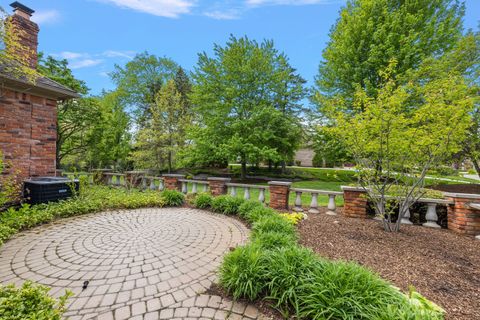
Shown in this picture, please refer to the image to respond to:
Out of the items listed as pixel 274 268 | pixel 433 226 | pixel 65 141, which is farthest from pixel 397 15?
pixel 65 141

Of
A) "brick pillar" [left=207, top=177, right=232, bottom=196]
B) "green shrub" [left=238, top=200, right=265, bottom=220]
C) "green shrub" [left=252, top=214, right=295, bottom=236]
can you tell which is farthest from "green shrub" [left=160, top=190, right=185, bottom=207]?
"green shrub" [left=252, top=214, right=295, bottom=236]

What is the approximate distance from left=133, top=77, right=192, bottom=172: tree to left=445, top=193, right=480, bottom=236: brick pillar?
1095 cm

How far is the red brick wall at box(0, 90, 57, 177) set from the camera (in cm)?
504

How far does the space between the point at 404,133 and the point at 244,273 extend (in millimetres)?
3762

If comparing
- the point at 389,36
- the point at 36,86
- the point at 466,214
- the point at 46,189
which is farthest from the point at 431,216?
the point at 36,86

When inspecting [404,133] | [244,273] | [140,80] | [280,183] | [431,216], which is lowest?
[244,273]

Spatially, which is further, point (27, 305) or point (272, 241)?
point (272, 241)

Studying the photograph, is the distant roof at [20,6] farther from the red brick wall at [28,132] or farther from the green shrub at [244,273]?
the green shrub at [244,273]

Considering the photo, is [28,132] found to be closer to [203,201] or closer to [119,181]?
[119,181]

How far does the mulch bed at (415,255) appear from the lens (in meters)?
2.15

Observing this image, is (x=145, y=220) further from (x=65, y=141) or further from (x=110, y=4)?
(x=65, y=141)

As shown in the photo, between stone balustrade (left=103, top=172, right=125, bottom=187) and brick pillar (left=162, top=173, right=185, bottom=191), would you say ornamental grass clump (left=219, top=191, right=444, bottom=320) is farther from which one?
stone balustrade (left=103, top=172, right=125, bottom=187)

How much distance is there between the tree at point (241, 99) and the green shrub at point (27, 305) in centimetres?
1005

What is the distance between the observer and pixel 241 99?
1262 centimetres
